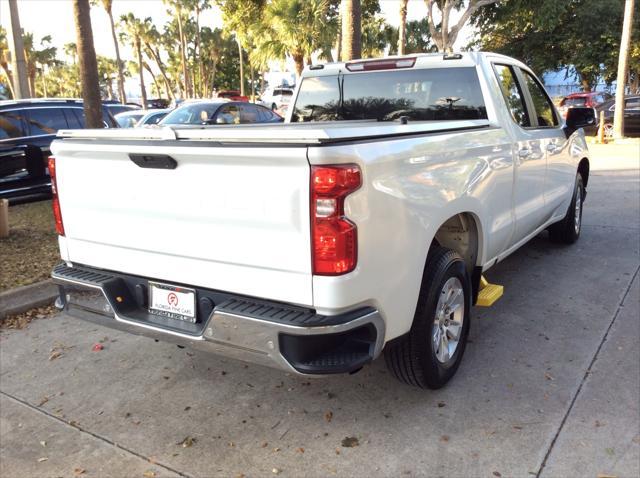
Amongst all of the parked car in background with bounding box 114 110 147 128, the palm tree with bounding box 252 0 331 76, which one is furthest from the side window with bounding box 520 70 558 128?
the palm tree with bounding box 252 0 331 76

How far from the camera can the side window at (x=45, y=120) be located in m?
8.34

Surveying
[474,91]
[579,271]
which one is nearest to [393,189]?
[474,91]

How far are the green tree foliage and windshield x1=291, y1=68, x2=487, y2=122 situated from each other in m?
20.4

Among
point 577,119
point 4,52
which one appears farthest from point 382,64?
point 4,52

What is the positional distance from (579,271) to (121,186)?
4470 millimetres

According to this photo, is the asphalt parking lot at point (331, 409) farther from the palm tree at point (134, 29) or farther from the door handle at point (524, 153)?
the palm tree at point (134, 29)

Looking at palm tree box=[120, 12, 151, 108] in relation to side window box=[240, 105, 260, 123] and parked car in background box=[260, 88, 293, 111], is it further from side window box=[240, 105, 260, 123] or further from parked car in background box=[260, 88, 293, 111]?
side window box=[240, 105, 260, 123]

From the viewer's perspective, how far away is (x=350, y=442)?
9.46 feet

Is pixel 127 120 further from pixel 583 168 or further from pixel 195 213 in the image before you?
pixel 195 213

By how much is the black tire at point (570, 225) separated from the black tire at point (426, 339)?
133 inches

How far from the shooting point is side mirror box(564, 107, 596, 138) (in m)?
5.35

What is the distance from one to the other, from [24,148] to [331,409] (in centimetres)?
690

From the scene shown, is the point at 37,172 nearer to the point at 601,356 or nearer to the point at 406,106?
the point at 406,106

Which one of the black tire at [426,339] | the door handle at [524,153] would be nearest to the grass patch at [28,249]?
the black tire at [426,339]
